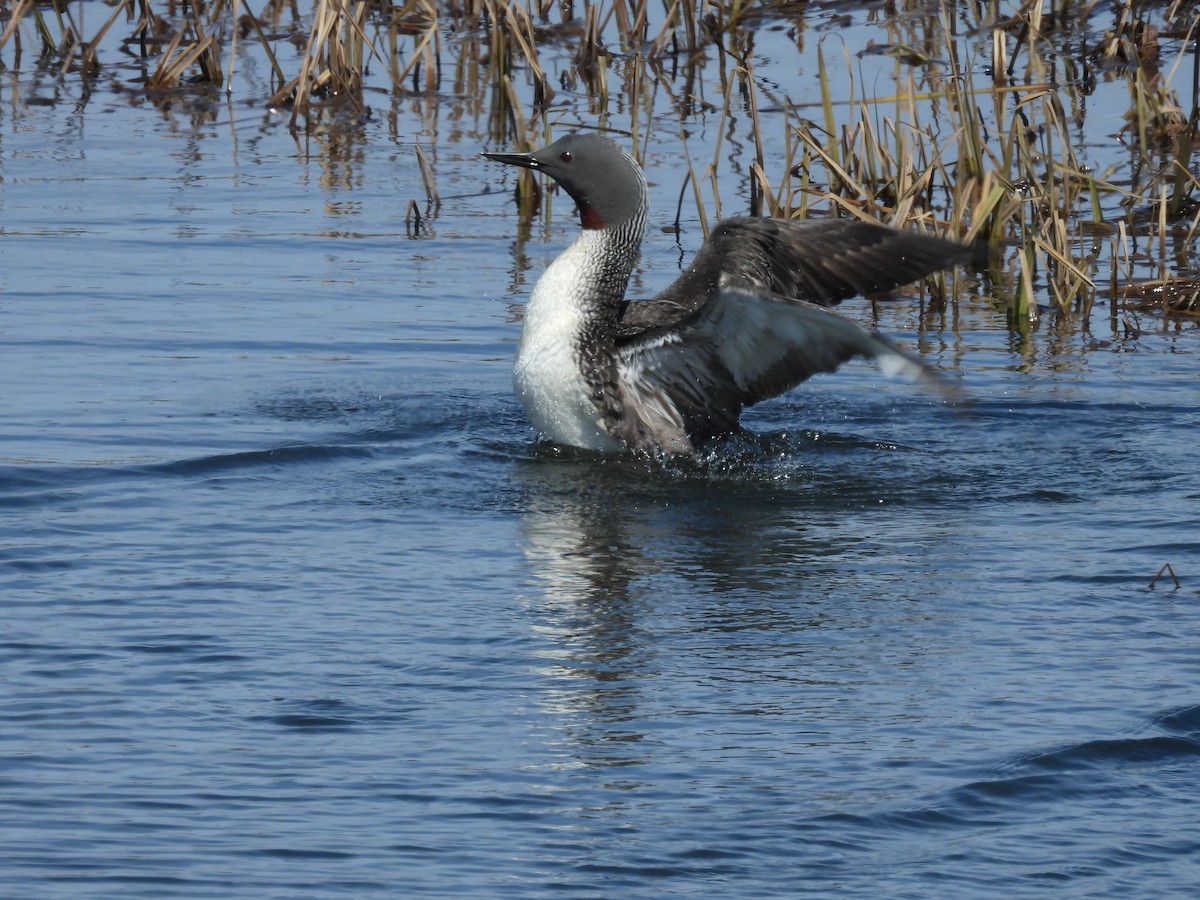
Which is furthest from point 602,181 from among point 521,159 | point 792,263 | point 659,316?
point 792,263

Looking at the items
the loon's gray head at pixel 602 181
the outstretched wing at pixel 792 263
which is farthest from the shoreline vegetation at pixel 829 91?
the loon's gray head at pixel 602 181

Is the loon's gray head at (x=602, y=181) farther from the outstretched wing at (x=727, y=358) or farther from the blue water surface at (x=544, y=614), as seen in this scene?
the blue water surface at (x=544, y=614)

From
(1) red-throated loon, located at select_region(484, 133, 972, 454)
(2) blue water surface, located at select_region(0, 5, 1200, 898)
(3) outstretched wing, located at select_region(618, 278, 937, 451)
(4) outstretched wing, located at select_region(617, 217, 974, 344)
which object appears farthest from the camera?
(4) outstretched wing, located at select_region(617, 217, 974, 344)

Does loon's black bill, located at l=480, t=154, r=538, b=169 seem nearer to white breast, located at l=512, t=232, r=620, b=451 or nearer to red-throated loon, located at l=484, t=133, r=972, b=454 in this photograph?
red-throated loon, located at l=484, t=133, r=972, b=454

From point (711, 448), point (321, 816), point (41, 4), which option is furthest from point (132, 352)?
point (41, 4)

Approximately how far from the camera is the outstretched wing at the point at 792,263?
6582 millimetres

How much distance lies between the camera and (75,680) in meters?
4.31

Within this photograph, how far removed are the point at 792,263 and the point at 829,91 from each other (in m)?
3.88

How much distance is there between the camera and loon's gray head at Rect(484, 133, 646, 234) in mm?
6672

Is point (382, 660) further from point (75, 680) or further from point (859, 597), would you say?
point (859, 597)

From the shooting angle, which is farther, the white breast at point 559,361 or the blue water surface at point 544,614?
the white breast at point 559,361

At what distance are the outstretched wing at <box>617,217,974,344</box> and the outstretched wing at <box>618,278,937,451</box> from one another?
19 cm

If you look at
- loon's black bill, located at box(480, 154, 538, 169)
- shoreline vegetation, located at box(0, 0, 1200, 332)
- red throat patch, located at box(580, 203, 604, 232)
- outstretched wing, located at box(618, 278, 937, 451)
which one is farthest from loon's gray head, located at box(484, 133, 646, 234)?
shoreline vegetation, located at box(0, 0, 1200, 332)

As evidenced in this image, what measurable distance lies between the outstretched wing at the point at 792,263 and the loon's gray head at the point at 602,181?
11.5 inches
